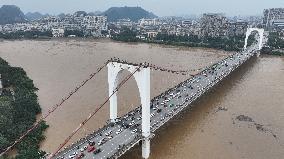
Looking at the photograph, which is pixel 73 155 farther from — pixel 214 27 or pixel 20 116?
pixel 214 27

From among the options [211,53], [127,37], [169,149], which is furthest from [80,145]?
[127,37]

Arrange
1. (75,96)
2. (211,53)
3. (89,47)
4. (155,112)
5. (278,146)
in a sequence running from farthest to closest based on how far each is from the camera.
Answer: (89,47) < (211,53) < (75,96) < (155,112) < (278,146)

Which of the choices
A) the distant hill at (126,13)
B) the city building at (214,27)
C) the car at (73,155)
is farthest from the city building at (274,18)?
the car at (73,155)

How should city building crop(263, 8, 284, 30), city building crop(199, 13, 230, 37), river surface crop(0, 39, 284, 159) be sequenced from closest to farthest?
river surface crop(0, 39, 284, 159) < city building crop(199, 13, 230, 37) < city building crop(263, 8, 284, 30)

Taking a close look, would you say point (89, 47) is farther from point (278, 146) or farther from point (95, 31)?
point (278, 146)

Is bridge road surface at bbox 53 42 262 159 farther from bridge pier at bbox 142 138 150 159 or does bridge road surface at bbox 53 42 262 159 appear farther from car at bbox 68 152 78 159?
bridge pier at bbox 142 138 150 159

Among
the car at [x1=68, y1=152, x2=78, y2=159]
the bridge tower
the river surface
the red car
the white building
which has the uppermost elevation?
the bridge tower

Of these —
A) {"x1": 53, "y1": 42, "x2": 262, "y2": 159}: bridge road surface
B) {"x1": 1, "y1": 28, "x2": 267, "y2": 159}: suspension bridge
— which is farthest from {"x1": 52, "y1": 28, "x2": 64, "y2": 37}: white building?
{"x1": 1, "y1": 28, "x2": 267, "y2": 159}: suspension bridge
